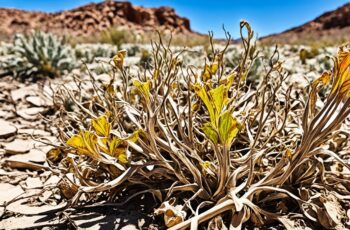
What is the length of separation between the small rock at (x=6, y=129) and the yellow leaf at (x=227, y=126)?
1.90 metres

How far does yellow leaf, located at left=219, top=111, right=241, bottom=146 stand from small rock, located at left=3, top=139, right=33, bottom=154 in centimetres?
157

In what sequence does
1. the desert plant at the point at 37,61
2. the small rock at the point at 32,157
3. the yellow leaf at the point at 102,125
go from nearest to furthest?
1. the yellow leaf at the point at 102,125
2. the small rock at the point at 32,157
3. the desert plant at the point at 37,61

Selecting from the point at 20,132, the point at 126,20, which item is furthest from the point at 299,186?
the point at 126,20

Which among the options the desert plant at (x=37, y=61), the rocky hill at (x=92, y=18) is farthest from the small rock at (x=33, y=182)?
the rocky hill at (x=92, y=18)

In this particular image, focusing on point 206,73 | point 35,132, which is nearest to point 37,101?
point 35,132

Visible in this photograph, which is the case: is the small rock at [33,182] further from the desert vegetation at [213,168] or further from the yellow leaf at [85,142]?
the yellow leaf at [85,142]

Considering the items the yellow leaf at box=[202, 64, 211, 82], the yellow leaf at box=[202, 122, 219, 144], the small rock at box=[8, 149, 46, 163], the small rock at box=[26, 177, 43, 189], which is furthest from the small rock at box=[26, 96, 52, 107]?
the yellow leaf at box=[202, 122, 219, 144]

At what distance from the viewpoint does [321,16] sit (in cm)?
5200

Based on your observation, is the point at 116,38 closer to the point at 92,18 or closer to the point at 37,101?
the point at 37,101

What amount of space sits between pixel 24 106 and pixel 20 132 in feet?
1.82

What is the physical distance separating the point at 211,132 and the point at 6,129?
195 centimetres

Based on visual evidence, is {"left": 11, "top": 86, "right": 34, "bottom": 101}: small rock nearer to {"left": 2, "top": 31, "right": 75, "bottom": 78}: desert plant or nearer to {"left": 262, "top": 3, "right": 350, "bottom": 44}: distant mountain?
{"left": 2, "top": 31, "right": 75, "bottom": 78}: desert plant

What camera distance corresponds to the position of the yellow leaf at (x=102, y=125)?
4.81 feet

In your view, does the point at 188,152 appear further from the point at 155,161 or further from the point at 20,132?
the point at 20,132
